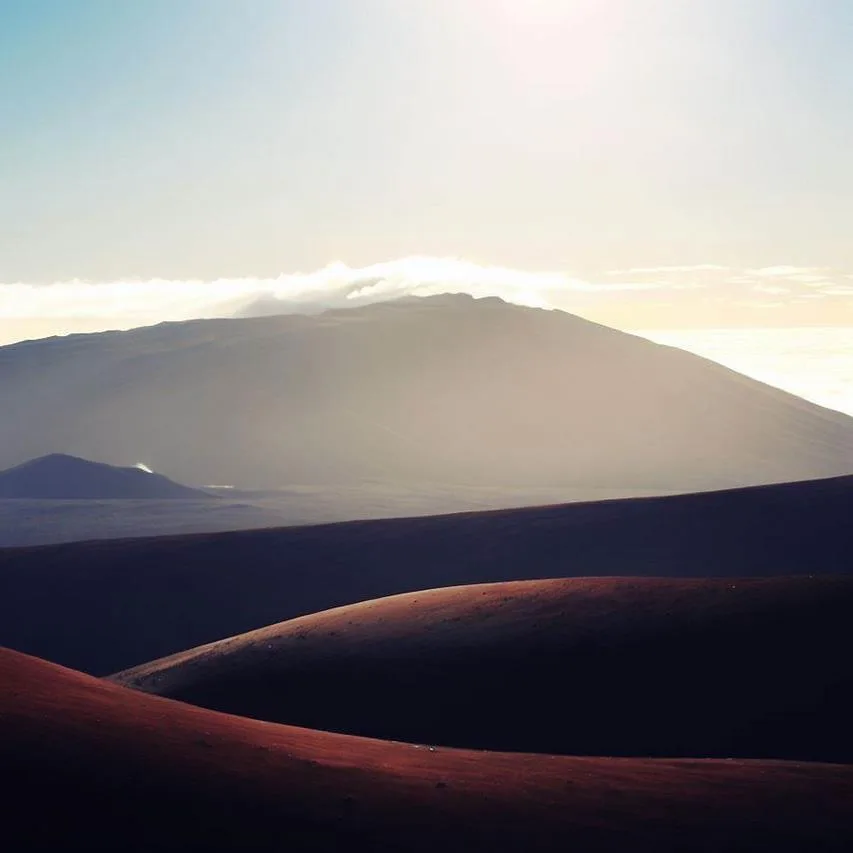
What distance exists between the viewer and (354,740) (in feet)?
63.0

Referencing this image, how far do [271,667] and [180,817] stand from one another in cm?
1569

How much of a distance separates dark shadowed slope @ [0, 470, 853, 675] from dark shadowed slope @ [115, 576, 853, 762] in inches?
673

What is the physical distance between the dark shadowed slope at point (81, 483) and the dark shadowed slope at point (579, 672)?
388 ft

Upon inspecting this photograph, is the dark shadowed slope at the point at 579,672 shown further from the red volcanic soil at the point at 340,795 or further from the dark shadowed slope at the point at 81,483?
the dark shadowed slope at the point at 81,483

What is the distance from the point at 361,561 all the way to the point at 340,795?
39565mm

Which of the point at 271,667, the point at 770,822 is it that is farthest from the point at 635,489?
the point at 770,822

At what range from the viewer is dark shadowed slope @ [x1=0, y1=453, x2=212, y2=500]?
145250mm

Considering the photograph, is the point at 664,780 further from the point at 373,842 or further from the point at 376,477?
the point at 376,477

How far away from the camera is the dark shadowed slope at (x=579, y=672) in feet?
74.9

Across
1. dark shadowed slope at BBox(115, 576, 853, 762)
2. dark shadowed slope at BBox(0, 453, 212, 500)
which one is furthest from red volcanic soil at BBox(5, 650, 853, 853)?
dark shadowed slope at BBox(0, 453, 212, 500)

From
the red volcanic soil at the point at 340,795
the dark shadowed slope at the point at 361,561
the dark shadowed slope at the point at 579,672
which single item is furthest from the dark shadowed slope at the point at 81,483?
the red volcanic soil at the point at 340,795

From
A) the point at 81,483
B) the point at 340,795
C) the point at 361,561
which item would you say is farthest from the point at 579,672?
the point at 81,483

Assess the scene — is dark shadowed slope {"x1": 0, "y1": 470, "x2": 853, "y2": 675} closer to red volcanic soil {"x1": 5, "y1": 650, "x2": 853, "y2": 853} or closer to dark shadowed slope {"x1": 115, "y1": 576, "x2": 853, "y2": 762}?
dark shadowed slope {"x1": 115, "y1": 576, "x2": 853, "y2": 762}

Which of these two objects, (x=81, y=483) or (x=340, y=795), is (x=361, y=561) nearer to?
(x=340, y=795)
